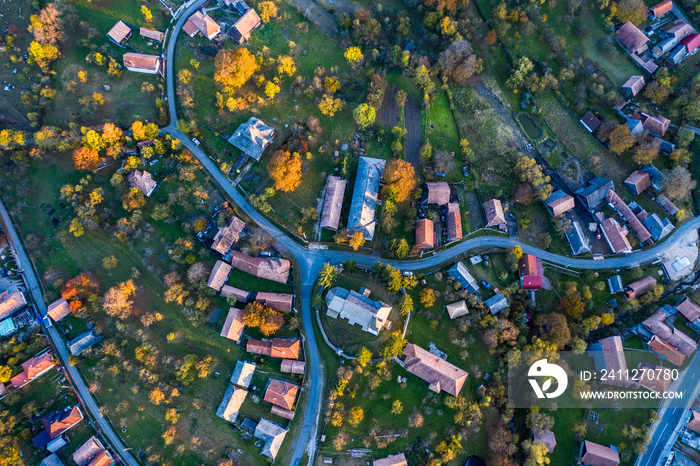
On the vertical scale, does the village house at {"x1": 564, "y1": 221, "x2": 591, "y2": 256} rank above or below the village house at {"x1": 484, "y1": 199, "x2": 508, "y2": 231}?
above

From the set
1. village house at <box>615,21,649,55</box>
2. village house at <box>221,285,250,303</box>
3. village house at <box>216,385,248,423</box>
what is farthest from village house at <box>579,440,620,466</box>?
village house at <box>615,21,649,55</box>

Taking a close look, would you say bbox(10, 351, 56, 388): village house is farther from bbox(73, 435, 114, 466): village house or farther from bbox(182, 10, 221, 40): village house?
bbox(182, 10, 221, 40): village house

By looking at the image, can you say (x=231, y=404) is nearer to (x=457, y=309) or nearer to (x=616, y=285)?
(x=457, y=309)

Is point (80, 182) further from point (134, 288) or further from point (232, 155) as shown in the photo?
point (232, 155)

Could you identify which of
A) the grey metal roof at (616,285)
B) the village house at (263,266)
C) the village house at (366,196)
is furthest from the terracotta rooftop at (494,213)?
the village house at (263,266)

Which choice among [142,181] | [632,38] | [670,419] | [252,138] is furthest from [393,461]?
[632,38]
